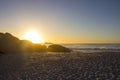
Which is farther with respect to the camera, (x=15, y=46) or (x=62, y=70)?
(x=15, y=46)

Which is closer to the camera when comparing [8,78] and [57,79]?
[57,79]

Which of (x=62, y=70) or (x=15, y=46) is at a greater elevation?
(x=15, y=46)

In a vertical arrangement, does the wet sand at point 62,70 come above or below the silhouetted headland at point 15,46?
below

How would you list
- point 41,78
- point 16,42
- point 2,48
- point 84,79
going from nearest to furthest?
point 84,79 < point 41,78 < point 2,48 < point 16,42

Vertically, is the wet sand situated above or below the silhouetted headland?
below

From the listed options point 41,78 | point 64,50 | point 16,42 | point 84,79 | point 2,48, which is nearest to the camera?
point 84,79

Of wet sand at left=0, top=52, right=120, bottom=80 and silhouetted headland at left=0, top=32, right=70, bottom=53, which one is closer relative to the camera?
wet sand at left=0, top=52, right=120, bottom=80

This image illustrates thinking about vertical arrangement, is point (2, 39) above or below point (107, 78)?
above

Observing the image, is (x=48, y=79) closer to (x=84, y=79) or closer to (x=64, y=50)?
(x=84, y=79)

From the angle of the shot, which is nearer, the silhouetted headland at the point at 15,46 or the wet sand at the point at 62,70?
the wet sand at the point at 62,70

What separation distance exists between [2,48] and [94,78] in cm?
3804

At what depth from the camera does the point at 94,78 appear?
16.6m

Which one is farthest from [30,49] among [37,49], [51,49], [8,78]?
[8,78]

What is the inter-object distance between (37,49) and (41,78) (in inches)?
1735
